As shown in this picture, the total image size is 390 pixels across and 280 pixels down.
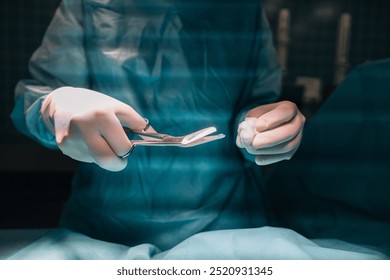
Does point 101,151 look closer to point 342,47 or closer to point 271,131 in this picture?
Result: point 271,131

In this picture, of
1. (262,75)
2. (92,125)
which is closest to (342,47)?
(262,75)

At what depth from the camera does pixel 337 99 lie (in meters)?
1.60

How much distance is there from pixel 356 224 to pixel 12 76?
3.91 ft

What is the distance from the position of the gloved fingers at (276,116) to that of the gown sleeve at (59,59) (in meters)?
0.55

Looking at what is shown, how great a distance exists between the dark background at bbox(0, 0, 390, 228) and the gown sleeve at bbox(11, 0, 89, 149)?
5 centimetres

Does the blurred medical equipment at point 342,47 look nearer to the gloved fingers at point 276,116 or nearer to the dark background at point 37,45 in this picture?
the dark background at point 37,45

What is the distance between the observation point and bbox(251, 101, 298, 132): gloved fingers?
1.36 m

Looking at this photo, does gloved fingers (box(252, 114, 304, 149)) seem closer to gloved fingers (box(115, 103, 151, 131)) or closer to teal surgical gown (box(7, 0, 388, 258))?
teal surgical gown (box(7, 0, 388, 258))

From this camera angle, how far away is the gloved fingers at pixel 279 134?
1.34 metres

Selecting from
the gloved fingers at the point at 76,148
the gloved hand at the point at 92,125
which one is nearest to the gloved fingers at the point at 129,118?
the gloved hand at the point at 92,125

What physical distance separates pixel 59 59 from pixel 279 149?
696mm

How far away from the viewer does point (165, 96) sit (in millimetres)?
1532
